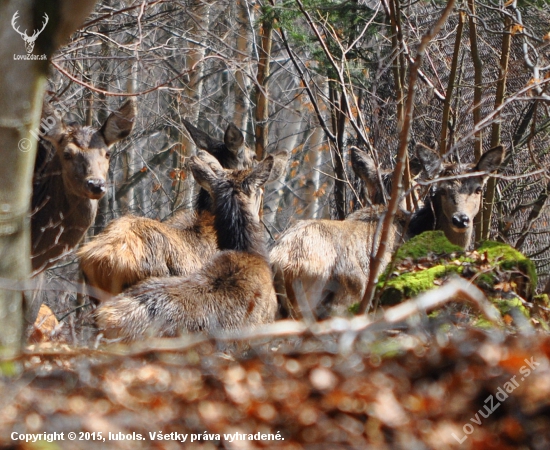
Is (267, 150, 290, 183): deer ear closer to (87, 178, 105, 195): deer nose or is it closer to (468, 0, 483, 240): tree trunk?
(87, 178, 105, 195): deer nose

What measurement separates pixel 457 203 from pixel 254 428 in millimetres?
6372

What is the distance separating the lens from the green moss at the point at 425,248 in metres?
7.15

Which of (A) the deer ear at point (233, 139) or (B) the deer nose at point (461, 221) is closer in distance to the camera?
(B) the deer nose at point (461, 221)

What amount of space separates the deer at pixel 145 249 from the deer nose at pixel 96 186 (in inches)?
15.0

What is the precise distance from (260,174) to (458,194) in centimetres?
242

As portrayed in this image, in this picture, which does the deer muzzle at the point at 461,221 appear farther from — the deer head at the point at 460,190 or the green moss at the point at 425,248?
the green moss at the point at 425,248

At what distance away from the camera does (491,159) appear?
8.65m

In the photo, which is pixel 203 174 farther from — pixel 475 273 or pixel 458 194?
pixel 475 273

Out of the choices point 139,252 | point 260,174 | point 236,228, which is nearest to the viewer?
point 236,228

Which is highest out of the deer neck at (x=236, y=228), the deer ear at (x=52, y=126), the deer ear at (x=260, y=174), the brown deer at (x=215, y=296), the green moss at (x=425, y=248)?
the deer ear at (x=52, y=126)

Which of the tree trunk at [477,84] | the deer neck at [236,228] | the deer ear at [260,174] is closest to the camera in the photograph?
the deer neck at [236,228]

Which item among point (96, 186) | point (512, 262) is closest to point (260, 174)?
point (96, 186)

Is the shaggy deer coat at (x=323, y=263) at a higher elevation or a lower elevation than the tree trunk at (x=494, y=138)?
lower

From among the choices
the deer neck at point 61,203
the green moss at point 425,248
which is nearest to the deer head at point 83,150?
the deer neck at point 61,203
